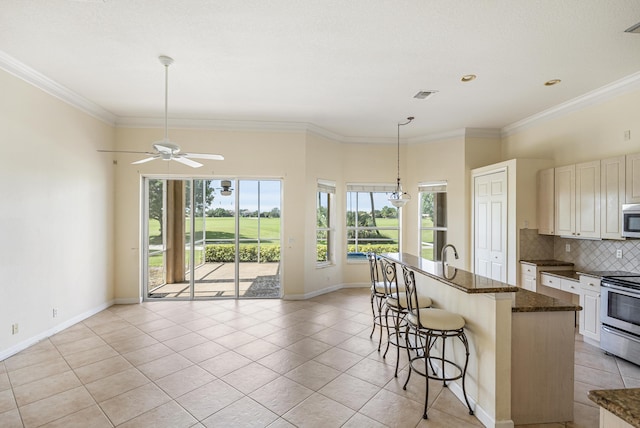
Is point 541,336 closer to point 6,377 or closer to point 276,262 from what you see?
point 276,262

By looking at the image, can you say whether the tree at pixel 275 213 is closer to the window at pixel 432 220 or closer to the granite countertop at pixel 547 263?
the window at pixel 432 220

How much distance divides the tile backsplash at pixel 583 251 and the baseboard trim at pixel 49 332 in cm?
687

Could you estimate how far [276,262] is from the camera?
19.1 ft

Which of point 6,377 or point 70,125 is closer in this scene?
point 6,377

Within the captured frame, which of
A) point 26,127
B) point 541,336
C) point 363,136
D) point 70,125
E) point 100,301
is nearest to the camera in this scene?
point 541,336

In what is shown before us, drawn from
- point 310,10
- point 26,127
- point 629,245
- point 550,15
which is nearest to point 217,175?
point 26,127

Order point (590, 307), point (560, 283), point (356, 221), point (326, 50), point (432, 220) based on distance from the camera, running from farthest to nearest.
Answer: point (356, 221), point (432, 220), point (560, 283), point (590, 307), point (326, 50)

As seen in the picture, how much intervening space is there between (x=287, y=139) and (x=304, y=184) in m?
0.91

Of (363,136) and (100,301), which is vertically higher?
(363,136)

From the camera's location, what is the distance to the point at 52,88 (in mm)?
3969

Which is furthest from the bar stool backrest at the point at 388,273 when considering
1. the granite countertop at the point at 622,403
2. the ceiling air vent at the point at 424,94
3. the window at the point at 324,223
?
the window at the point at 324,223

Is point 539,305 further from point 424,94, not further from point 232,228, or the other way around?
point 232,228

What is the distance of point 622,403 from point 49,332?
217 inches

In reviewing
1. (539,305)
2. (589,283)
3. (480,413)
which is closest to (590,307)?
(589,283)
